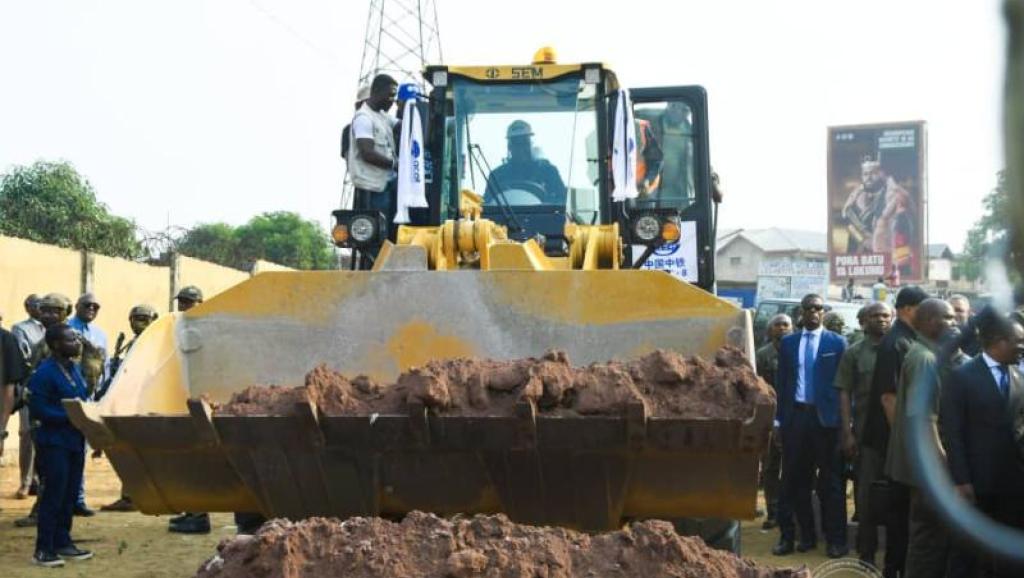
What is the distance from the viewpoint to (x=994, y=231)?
58.3 inches

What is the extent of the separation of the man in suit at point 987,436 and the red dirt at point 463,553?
2.26 m

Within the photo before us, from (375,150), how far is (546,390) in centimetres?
332

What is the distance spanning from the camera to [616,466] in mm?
4898

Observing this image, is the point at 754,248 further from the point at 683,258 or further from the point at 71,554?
the point at 71,554

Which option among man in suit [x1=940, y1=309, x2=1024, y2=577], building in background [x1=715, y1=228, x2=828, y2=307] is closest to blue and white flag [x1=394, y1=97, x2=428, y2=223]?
man in suit [x1=940, y1=309, x2=1024, y2=577]

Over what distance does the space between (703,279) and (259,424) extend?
189 inches

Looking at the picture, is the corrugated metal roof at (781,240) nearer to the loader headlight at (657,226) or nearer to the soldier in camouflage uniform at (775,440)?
the soldier in camouflage uniform at (775,440)

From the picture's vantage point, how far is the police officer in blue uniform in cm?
815

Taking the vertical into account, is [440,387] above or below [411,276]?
below

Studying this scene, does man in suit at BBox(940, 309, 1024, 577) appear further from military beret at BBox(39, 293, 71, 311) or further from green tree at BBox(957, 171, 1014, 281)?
military beret at BBox(39, 293, 71, 311)

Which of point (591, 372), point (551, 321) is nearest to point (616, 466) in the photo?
point (591, 372)

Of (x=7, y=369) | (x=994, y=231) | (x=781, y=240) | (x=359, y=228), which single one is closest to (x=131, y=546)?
(x=7, y=369)

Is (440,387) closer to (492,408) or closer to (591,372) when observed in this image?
(492,408)

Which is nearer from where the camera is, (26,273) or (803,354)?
(803,354)
